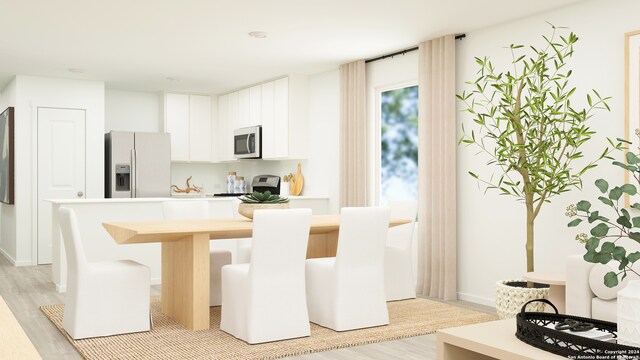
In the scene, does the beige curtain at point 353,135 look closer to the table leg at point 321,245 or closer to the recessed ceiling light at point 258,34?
the table leg at point 321,245

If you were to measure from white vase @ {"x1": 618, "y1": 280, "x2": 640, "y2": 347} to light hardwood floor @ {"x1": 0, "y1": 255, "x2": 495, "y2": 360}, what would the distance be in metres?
1.99

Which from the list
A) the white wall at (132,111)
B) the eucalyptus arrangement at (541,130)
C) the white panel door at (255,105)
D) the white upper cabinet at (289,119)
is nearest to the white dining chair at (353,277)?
the eucalyptus arrangement at (541,130)

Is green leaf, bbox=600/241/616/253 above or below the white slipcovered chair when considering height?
above

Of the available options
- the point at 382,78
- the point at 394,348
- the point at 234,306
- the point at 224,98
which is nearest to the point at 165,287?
the point at 234,306

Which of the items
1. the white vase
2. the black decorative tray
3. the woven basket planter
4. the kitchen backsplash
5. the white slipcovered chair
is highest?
the kitchen backsplash

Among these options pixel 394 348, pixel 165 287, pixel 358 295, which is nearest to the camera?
pixel 394 348

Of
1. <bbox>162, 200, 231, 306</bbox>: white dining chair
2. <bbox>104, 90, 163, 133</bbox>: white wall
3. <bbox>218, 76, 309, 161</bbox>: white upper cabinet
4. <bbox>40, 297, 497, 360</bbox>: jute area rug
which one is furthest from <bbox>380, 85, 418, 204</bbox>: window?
<bbox>104, 90, 163, 133</bbox>: white wall

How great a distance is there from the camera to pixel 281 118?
7293 millimetres

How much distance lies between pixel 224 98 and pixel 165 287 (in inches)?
177

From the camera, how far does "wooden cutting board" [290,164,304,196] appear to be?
291 inches

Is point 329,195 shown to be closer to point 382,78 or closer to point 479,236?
point 382,78

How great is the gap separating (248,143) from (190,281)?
3.83 metres

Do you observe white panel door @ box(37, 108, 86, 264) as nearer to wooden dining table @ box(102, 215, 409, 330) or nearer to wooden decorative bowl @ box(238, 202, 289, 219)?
wooden dining table @ box(102, 215, 409, 330)

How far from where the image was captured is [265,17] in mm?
4727
